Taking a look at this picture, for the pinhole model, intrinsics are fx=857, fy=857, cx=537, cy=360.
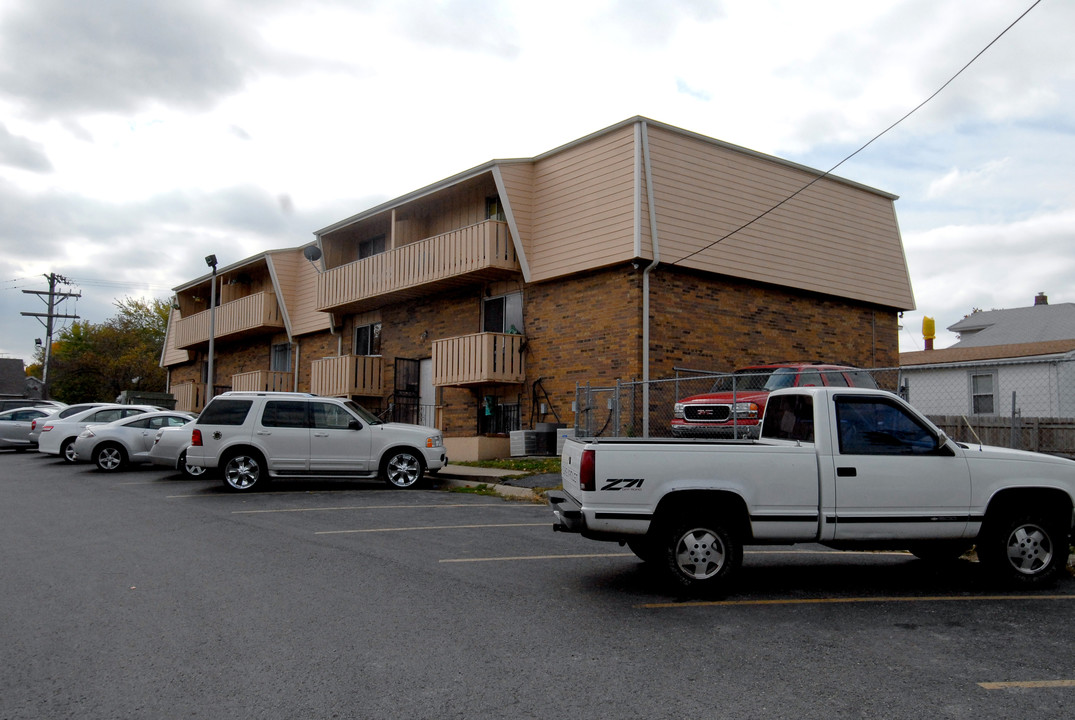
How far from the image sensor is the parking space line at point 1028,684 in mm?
4832

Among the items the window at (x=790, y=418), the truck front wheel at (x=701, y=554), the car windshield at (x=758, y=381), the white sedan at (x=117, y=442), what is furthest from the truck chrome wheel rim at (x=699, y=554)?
the white sedan at (x=117, y=442)

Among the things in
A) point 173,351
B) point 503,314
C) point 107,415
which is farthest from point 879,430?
point 173,351

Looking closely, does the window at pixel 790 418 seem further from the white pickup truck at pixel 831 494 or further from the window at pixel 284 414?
the window at pixel 284 414

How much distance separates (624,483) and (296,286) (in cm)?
2621

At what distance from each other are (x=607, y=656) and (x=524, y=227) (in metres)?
15.2

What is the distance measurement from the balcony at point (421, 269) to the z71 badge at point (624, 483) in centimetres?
1321

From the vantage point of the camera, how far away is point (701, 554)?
696 cm

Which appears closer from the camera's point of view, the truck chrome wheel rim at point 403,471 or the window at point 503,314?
the truck chrome wheel rim at point 403,471

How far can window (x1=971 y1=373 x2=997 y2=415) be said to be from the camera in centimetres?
2375

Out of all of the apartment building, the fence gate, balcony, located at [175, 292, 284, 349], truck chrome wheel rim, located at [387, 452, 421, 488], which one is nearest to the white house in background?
the apartment building

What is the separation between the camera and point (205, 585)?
24.2 feet

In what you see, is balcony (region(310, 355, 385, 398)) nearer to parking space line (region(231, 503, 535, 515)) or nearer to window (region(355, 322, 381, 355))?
window (region(355, 322, 381, 355))

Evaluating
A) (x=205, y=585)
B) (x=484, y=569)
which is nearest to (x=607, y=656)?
(x=484, y=569)

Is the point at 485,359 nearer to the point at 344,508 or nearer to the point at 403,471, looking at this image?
the point at 403,471
